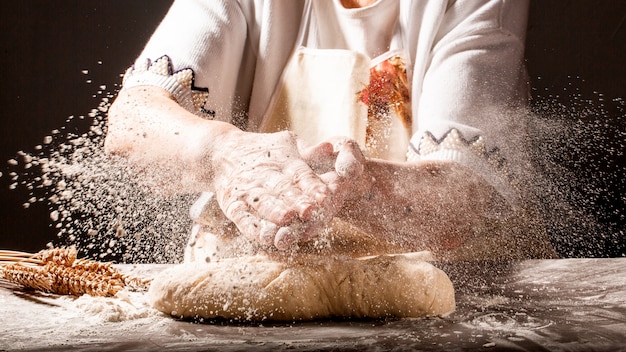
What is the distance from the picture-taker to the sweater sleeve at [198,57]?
1079 mm

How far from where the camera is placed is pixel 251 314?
687 millimetres

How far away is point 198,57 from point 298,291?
1.78 feet

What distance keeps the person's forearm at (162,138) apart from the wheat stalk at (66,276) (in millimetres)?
141

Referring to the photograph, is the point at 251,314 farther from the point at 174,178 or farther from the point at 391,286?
the point at 174,178

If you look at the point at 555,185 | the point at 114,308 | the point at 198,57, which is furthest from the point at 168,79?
the point at 555,185

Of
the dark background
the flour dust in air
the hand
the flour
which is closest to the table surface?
the flour

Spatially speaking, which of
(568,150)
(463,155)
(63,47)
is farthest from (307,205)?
(63,47)

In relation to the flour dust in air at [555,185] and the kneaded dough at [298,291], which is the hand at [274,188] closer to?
the kneaded dough at [298,291]

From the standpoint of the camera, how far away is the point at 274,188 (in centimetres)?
66

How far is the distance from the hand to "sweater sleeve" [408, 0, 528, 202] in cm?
33

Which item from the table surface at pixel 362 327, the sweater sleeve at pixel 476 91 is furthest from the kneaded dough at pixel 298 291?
the sweater sleeve at pixel 476 91

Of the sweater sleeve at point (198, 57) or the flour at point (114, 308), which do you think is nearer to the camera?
the flour at point (114, 308)

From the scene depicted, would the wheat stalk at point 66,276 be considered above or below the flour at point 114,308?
above

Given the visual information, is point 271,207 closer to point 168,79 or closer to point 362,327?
point 362,327
